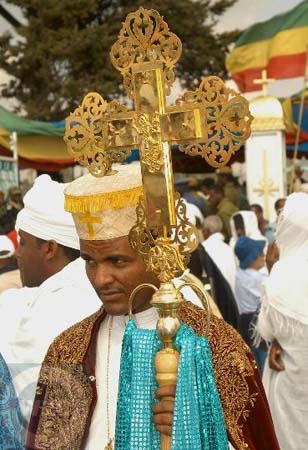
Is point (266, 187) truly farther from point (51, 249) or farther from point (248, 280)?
point (51, 249)

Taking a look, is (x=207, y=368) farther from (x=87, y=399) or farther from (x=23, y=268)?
(x=23, y=268)

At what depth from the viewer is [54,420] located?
3.26 meters

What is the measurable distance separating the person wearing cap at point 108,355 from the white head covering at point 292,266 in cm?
268

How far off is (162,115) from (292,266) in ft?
11.2

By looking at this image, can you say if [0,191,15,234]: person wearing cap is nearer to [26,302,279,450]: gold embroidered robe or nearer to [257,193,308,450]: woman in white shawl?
[257,193,308,450]: woman in white shawl

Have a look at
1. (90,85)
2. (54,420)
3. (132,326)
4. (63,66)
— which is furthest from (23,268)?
(63,66)

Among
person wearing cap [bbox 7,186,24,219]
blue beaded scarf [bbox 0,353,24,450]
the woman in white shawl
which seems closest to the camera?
blue beaded scarf [bbox 0,353,24,450]

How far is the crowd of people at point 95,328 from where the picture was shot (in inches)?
119

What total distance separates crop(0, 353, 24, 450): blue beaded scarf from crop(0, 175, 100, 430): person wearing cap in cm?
31

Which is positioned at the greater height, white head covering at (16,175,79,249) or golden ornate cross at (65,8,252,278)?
golden ornate cross at (65,8,252,278)

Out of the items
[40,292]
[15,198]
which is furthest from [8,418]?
[15,198]

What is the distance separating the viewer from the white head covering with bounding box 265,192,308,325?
5844mm

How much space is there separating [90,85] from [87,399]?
26487 mm

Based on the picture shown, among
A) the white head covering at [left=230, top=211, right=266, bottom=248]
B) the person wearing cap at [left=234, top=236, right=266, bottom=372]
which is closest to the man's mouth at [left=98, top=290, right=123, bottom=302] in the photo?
the person wearing cap at [left=234, top=236, right=266, bottom=372]
